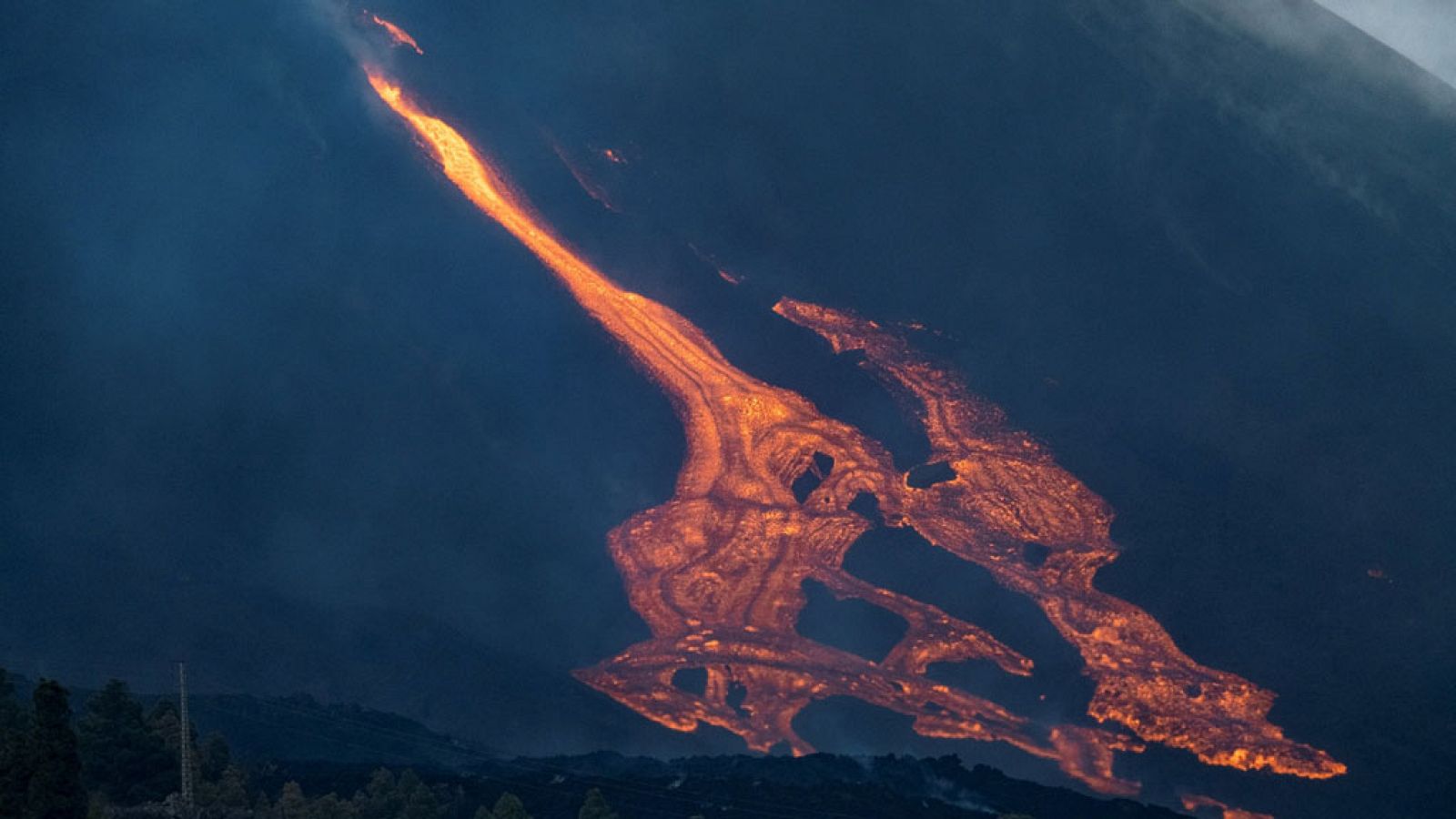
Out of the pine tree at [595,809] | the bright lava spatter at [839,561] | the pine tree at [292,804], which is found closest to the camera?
the pine tree at [292,804]

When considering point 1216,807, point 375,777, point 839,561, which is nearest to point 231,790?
point 375,777

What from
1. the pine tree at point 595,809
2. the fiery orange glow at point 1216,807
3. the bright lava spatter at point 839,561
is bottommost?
the pine tree at point 595,809

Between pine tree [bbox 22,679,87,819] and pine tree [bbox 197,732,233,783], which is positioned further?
pine tree [bbox 197,732,233,783]

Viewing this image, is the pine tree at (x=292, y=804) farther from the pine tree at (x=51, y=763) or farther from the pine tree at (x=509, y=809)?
the pine tree at (x=51, y=763)

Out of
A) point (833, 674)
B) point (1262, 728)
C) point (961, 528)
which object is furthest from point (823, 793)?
point (1262, 728)

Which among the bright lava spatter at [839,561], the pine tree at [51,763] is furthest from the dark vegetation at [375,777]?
the bright lava spatter at [839,561]

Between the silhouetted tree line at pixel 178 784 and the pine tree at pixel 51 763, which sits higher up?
the silhouetted tree line at pixel 178 784

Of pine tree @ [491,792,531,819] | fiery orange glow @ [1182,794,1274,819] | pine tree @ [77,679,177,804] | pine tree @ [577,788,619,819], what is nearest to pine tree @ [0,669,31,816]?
pine tree @ [77,679,177,804]

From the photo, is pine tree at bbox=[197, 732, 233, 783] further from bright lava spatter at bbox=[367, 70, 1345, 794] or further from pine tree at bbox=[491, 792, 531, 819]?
bright lava spatter at bbox=[367, 70, 1345, 794]
